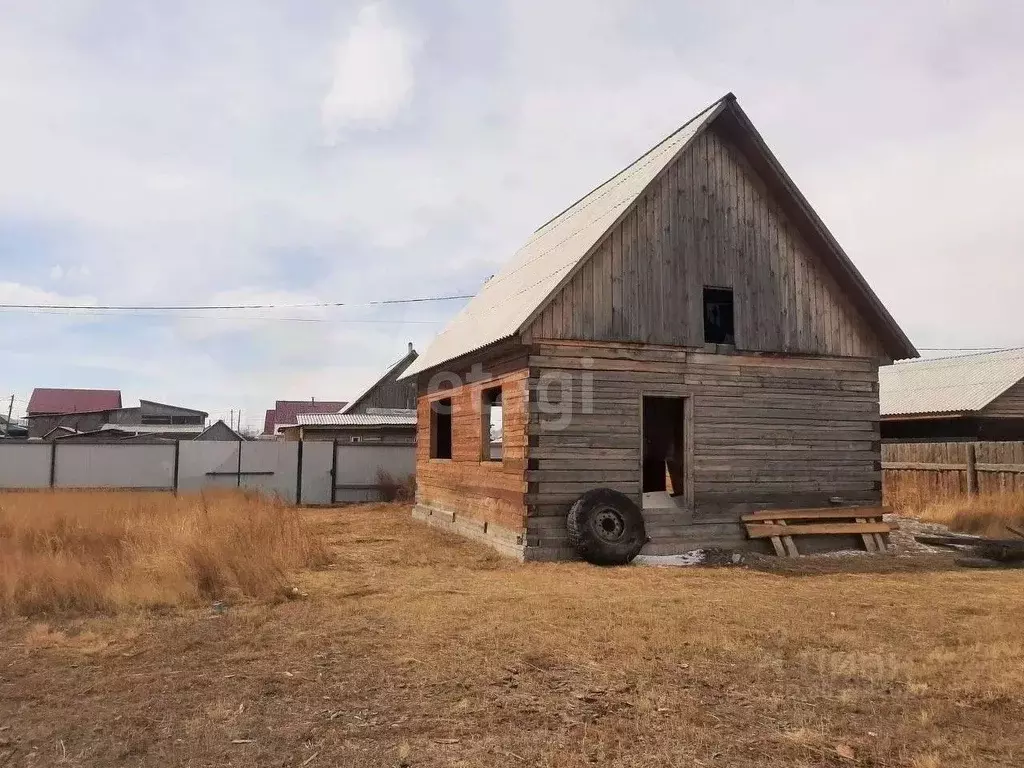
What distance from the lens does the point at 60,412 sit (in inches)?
2315

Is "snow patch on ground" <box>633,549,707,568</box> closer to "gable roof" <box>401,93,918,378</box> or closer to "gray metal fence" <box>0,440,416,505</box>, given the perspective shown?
"gable roof" <box>401,93,918,378</box>

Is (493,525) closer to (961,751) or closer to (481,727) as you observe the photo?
(481,727)

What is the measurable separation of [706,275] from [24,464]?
2070 centimetres

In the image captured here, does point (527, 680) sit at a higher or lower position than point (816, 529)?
lower

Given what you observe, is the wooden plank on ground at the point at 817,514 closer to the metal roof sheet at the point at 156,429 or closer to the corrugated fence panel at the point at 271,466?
the corrugated fence panel at the point at 271,466

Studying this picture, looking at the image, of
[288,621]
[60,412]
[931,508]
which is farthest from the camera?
[60,412]

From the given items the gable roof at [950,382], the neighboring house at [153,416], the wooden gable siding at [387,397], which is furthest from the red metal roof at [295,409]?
the gable roof at [950,382]

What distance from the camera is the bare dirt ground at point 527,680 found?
4734 millimetres

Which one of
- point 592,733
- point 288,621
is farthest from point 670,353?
point 592,733

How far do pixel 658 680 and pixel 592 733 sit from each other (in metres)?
1.31

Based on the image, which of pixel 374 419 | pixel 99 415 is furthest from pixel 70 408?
pixel 374 419

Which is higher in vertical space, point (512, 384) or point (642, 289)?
point (642, 289)

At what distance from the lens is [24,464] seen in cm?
A: 2348

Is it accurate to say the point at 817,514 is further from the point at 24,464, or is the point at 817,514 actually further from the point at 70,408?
the point at 70,408
